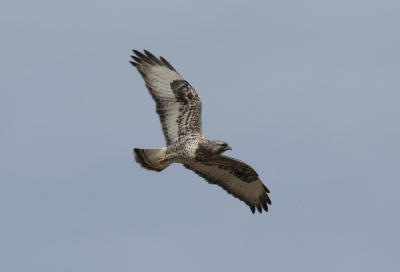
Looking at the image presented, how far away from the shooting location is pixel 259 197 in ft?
47.9

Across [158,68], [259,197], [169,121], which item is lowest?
[259,197]

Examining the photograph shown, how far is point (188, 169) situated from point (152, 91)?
5.42 feet

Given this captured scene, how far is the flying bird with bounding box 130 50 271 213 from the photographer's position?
1311cm

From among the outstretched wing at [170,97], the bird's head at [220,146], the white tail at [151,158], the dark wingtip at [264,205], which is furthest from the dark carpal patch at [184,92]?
the dark wingtip at [264,205]

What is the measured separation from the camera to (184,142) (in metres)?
13.2

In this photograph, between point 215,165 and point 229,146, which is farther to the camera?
point 215,165

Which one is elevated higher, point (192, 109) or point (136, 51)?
point (136, 51)

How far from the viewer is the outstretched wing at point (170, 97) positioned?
44.2 ft

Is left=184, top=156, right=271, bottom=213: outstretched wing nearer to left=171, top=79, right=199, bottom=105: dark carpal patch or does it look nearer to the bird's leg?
the bird's leg

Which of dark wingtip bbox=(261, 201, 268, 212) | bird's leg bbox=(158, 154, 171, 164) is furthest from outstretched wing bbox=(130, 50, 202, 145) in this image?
dark wingtip bbox=(261, 201, 268, 212)

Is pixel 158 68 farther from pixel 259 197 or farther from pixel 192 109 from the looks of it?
pixel 259 197

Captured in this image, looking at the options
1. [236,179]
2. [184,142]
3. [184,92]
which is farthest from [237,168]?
[184,92]

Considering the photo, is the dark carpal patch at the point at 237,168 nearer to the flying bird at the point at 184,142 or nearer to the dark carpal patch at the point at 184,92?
the flying bird at the point at 184,142

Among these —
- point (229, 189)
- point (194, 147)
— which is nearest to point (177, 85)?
point (194, 147)
